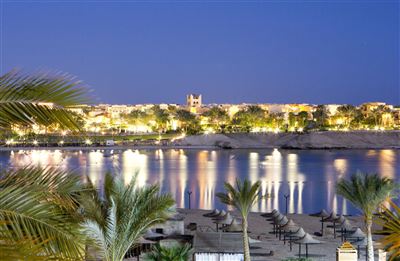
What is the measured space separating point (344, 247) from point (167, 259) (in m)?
2.84

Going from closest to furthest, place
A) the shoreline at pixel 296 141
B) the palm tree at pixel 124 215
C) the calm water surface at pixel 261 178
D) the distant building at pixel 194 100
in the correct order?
the palm tree at pixel 124 215
the calm water surface at pixel 261 178
the shoreline at pixel 296 141
the distant building at pixel 194 100

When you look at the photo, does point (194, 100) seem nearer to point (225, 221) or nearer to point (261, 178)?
point (261, 178)

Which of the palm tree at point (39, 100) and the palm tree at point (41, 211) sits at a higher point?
the palm tree at point (39, 100)

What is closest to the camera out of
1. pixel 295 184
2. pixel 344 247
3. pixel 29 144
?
pixel 344 247

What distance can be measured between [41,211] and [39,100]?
0.47m

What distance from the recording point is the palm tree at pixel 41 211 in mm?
2334

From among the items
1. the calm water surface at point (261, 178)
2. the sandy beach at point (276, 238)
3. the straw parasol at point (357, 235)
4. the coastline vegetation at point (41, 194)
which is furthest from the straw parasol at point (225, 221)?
the coastline vegetation at point (41, 194)

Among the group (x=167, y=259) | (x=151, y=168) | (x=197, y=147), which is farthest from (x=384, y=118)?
(x=167, y=259)

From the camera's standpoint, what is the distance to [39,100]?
96.7 inches

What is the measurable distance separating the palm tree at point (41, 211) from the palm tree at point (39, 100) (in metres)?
0.31

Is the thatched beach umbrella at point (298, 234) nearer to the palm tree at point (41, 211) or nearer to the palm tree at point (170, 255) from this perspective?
the palm tree at point (170, 255)

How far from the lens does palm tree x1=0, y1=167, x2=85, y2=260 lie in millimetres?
2334

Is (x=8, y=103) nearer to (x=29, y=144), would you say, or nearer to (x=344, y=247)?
(x=344, y=247)

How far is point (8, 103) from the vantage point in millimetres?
2471
